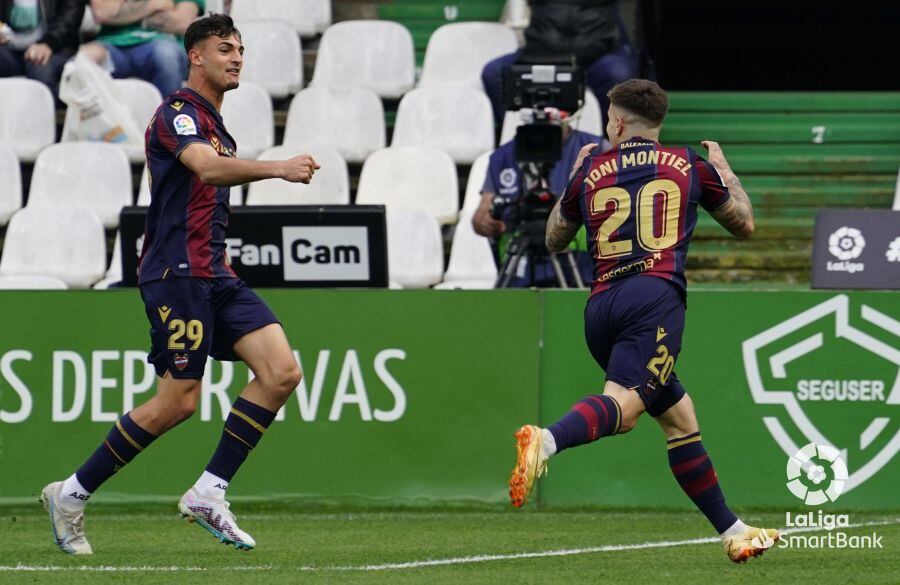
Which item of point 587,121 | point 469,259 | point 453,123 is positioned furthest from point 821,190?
point 469,259

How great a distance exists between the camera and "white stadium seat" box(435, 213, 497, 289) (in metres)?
10.4

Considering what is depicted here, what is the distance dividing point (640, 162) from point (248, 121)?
5.86m

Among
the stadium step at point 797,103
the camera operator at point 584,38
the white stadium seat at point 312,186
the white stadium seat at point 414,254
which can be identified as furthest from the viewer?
the stadium step at point 797,103

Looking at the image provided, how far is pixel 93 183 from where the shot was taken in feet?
36.3

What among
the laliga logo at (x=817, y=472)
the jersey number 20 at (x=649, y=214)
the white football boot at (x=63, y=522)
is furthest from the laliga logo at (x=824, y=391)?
the white football boot at (x=63, y=522)

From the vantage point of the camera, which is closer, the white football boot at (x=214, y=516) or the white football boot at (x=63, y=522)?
the white football boot at (x=214, y=516)

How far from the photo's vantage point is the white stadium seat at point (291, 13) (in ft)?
41.7

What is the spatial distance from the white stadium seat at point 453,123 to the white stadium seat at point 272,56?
1230 mm

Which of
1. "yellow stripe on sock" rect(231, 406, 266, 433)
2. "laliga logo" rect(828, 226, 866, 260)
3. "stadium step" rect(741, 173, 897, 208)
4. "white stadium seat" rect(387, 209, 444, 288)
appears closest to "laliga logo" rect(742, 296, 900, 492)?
"laliga logo" rect(828, 226, 866, 260)

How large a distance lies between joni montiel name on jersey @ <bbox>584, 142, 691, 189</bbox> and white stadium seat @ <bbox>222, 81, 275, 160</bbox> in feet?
18.6

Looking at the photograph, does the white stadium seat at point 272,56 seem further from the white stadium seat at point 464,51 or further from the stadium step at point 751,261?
the stadium step at point 751,261

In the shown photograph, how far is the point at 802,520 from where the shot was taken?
7.91 m

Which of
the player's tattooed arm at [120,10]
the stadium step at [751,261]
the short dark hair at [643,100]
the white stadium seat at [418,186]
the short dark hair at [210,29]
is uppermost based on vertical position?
the player's tattooed arm at [120,10]

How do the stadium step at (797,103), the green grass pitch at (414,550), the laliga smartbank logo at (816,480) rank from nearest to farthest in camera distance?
the green grass pitch at (414,550) < the laliga smartbank logo at (816,480) < the stadium step at (797,103)
